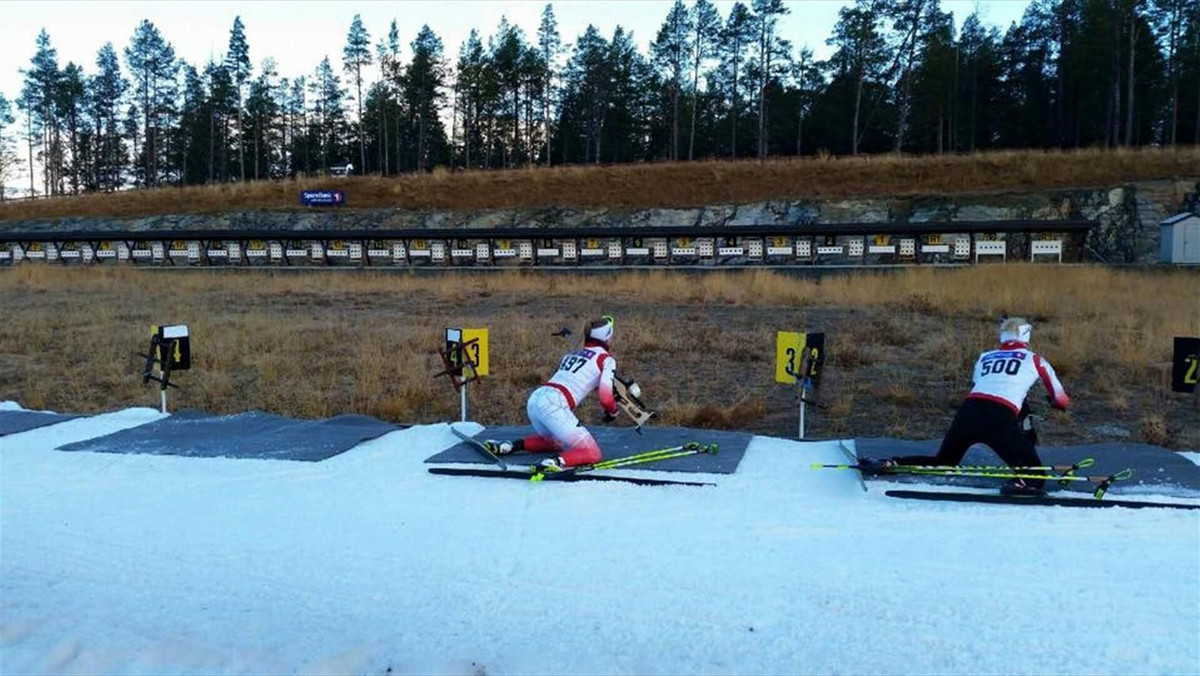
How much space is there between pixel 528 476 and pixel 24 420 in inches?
205

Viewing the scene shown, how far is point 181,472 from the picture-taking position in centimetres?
622

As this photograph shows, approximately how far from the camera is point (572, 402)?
19.7 ft

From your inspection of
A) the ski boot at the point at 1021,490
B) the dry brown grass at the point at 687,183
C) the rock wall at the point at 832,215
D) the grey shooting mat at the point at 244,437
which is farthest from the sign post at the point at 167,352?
the dry brown grass at the point at 687,183

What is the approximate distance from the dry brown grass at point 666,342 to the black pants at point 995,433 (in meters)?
2.62

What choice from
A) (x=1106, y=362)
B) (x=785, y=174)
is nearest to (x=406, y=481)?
(x=1106, y=362)

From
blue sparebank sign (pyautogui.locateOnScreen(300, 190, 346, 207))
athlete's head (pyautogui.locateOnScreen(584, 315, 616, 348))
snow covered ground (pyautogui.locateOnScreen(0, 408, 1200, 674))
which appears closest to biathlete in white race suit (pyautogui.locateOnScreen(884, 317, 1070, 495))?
snow covered ground (pyautogui.locateOnScreen(0, 408, 1200, 674))

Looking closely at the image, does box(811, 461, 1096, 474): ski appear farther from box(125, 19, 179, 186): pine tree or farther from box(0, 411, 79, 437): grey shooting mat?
box(125, 19, 179, 186): pine tree

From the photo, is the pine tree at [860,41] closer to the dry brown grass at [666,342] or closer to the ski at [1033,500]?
the dry brown grass at [666,342]

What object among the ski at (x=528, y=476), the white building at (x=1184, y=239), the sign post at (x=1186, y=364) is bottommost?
the ski at (x=528, y=476)

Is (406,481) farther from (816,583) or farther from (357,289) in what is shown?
(357,289)

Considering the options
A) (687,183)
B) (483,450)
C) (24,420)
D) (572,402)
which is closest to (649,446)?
(572,402)

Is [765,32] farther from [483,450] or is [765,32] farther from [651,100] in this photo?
[483,450]

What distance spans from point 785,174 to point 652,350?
93.4 ft

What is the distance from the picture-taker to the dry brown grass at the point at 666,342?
356 inches
